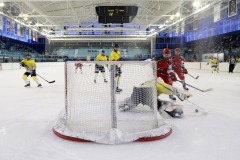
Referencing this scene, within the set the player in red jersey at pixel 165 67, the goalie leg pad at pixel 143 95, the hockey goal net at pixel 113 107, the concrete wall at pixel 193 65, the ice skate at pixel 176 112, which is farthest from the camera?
the concrete wall at pixel 193 65

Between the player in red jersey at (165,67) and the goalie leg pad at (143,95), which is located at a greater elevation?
the player in red jersey at (165,67)

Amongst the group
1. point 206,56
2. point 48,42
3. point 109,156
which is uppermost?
point 48,42

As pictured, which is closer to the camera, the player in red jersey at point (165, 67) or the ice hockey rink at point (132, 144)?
the ice hockey rink at point (132, 144)

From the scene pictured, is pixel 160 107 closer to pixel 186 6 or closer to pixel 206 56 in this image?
pixel 186 6

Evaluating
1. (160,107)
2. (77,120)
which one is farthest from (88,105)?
(160,107)

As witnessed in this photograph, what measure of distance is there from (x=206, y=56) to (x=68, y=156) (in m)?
20.6

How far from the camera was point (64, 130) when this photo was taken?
8.09ft

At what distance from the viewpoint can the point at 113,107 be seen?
100 inches

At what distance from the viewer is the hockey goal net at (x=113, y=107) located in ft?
7.79

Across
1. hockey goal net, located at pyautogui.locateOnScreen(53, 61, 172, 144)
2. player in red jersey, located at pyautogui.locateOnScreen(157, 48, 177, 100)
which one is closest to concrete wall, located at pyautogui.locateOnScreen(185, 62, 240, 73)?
player in red jersey, located at pyautogui.locateOnScreen(157, 48, 177, 100)

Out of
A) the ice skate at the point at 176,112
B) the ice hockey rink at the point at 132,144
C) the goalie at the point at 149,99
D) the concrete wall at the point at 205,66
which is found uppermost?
the concrete wall at the point at 205,66

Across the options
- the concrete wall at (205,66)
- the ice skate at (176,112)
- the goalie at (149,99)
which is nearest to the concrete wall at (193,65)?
the concrete wall at (205,66)

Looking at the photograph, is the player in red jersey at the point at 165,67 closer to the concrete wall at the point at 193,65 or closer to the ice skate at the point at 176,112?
the ice skate at the point at 176,112

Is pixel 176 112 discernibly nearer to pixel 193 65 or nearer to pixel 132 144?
pixel 132 144
